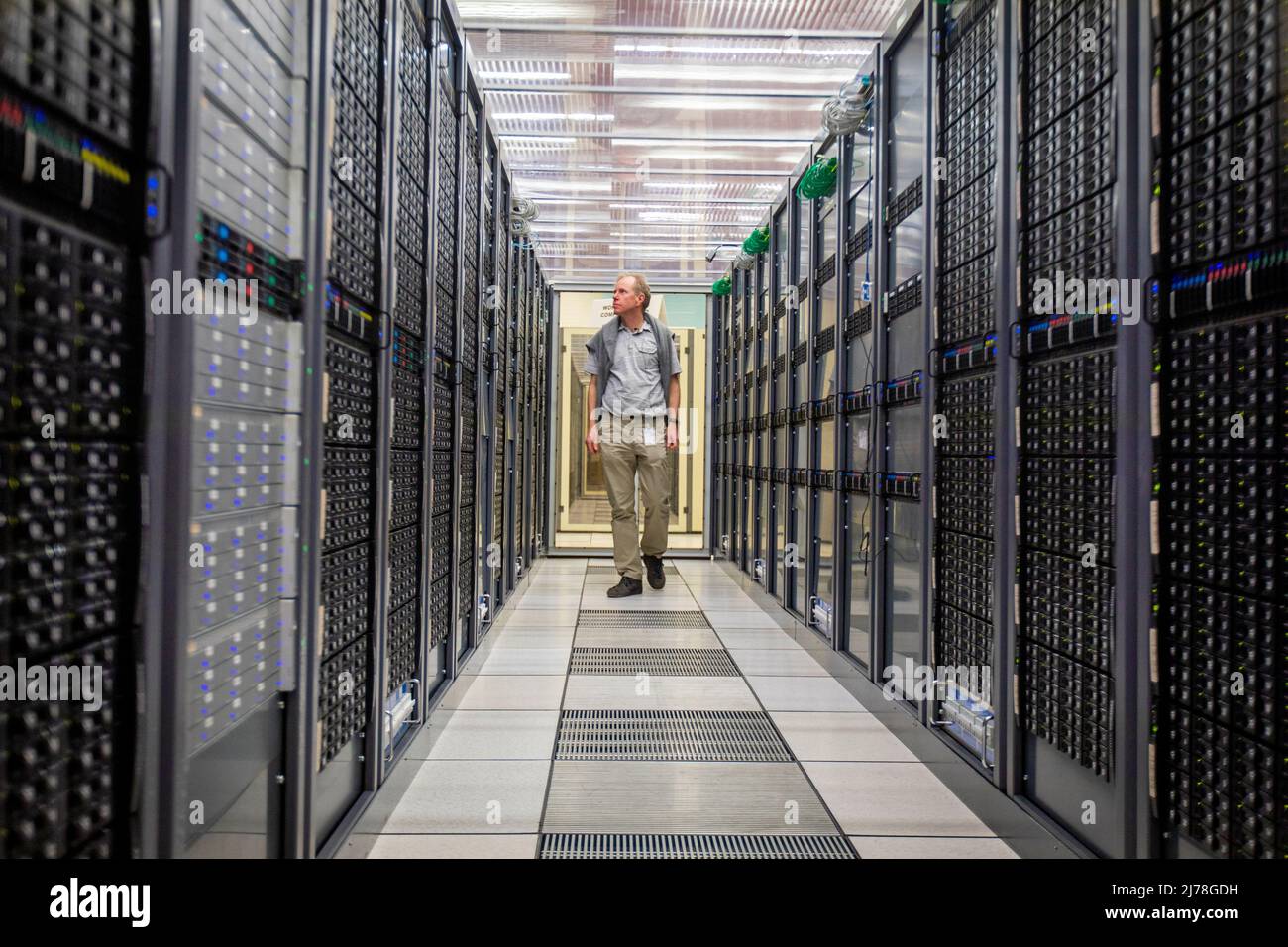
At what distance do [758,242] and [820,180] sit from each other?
190cm

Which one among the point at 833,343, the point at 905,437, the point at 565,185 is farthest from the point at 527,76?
the point at 905,437

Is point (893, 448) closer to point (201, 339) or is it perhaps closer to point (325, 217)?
point (325, 217)

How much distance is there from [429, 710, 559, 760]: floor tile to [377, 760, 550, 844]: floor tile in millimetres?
61

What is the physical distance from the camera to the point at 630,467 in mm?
5191

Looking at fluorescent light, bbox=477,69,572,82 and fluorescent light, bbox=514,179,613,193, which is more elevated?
fluorescent light, bbox=477,69,572,82

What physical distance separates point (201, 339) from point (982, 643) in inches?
76.9

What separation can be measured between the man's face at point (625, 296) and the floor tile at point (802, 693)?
2561 mm

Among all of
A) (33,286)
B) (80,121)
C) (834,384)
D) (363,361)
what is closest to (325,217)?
(363,361)

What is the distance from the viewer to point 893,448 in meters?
2.88

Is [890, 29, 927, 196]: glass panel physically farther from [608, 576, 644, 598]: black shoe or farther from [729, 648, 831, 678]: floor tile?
[608, 576, 644, 598]: black shoe

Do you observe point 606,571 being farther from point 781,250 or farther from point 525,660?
point 525,660

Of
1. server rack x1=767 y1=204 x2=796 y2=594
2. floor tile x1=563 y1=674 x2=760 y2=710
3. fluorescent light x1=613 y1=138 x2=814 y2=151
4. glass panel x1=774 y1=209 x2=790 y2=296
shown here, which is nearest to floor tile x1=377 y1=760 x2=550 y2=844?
floor tile x1=563 y1=674 x2=760 y2=710

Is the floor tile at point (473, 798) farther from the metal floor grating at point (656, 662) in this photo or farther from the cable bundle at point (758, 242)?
the cable bundle at point (758, 242)

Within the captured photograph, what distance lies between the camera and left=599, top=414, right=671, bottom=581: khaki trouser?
5109mm
